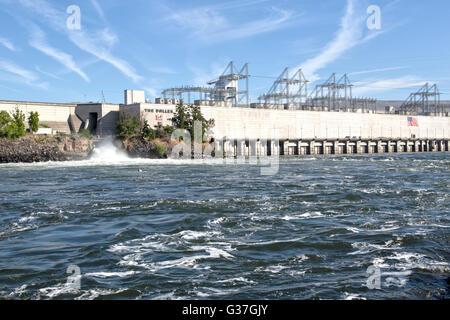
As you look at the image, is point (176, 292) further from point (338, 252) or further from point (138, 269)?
point (338, 252)

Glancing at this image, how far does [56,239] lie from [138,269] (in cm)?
436

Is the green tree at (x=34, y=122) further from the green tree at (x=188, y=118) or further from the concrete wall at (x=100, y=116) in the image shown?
the green tree at (x=188, y=118)

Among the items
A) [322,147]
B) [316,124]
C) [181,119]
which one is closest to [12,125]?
[181,119]

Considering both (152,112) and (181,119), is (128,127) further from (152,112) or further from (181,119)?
(181,119)

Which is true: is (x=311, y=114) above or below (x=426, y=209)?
above

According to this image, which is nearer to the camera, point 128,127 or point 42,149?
point 42,149

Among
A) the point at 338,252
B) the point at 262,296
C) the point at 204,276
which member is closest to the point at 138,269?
the point at 204,276

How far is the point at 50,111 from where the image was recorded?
82.4 metres

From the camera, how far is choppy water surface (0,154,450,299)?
29.1ft

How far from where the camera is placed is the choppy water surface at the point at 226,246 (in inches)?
349

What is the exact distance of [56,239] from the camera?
43.7ft

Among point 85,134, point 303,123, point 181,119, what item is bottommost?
point 85,134

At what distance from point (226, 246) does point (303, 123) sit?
102m

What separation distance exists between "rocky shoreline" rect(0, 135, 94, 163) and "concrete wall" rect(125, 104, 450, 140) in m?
15.8
